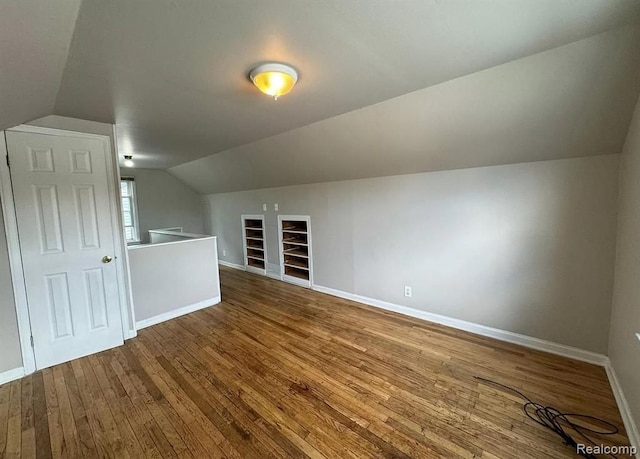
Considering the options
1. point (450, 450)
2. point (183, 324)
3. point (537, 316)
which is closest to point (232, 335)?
point (183, 324)

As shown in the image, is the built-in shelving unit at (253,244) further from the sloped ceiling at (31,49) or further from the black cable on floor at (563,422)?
the black cable on floor at (563,422)

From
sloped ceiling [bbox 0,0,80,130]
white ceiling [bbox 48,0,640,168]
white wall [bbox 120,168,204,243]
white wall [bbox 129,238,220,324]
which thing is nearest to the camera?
sloped ceiling [bbox 0,0,80,130]

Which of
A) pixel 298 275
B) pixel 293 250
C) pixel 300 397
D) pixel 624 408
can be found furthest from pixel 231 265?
pixel 624 408

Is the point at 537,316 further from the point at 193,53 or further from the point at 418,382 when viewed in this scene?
the point at 193,53

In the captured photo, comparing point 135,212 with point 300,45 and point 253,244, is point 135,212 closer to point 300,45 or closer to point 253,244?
point 253,244

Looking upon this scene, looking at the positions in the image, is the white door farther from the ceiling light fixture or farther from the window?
the window

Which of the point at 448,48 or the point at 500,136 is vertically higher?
the point at 448,48

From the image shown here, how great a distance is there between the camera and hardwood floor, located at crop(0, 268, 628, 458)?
1563 millimetres

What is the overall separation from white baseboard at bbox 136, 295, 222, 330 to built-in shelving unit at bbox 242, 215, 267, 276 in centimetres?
157

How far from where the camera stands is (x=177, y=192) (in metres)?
6.45

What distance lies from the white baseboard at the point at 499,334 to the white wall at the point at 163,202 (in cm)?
510

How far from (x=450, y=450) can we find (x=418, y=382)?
1.88 ft

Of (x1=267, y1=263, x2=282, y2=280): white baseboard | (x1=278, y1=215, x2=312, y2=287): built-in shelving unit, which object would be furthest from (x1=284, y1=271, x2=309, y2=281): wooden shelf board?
(x1=267, y1=263, x2=282, y2=280): white baseboard

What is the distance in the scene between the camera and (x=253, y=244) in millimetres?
5633
